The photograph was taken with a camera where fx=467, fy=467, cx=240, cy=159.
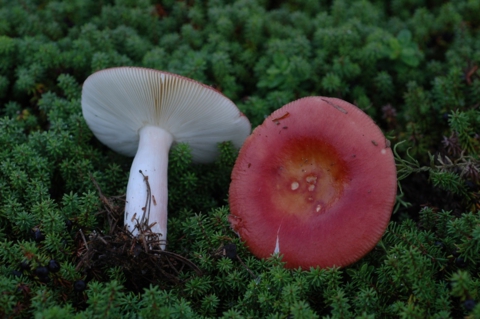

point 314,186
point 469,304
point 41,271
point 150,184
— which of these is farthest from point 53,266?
point 469,304

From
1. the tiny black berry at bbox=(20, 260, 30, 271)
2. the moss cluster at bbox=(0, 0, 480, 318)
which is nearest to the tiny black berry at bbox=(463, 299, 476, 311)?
the moss cluster at bbox=(0, 0, 480, 318)

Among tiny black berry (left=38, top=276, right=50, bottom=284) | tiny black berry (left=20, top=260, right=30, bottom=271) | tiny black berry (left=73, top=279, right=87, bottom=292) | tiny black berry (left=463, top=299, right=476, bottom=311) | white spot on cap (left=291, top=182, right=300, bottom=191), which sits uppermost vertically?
tiny black berry (left=20, top=260, right=30, bottom=271)

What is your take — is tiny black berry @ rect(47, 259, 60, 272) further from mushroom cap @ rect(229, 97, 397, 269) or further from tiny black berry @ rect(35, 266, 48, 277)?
mushroom cap @ rect(229, 97, 397, 269)

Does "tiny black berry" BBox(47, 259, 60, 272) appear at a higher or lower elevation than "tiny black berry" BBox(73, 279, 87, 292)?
higher

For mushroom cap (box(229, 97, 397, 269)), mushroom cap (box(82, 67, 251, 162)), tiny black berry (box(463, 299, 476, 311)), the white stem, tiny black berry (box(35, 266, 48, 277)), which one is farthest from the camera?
the white stem

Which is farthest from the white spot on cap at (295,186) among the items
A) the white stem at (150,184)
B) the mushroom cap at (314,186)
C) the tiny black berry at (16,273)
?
the tiny black berry at (16,273)

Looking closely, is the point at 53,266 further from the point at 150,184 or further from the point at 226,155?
the point at 226,155

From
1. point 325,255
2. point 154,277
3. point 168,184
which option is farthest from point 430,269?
point 168,184

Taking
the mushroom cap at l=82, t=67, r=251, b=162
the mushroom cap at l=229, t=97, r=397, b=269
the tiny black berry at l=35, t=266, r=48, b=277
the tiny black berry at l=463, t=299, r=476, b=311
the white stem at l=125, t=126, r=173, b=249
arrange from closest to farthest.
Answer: the tiny black berry at l=463, t=299, r=476, b=311, the tiny black berry at l=35, t=266, r=48, b=277, the mushroom cap at l=229, t=97, r=397, b=269, the mushroom cap at l=82, t=67, r=251, b=162, the white stem at l=125, t=126, r=173, b=249

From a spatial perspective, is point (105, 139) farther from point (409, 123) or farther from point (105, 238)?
point (409, 123)
